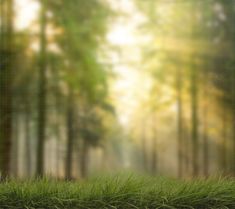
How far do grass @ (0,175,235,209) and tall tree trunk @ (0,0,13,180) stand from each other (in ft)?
13.8

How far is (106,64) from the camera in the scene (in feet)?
65.3

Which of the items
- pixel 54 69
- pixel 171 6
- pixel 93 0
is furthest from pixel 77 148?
pixel 93 0

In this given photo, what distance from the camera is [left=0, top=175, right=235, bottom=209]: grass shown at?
831 centimetres

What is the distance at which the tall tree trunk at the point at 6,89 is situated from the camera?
13.1 metres

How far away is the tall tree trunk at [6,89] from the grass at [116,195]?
165 inches

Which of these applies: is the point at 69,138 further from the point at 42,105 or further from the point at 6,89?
the point at 6,89

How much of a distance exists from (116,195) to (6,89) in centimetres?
658

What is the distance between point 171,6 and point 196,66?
10.0 ft

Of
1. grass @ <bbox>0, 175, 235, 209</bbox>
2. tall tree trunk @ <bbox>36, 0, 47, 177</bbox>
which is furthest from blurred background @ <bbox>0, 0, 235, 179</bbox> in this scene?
grass @ <bbox>0, 175, 235, 209</bbox>

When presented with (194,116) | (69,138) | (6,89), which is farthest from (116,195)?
(69,138)

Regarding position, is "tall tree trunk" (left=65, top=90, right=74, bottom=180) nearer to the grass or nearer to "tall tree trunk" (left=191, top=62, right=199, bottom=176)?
"tall tree trunk" (left=191, top=62, right=199, bottom=176)

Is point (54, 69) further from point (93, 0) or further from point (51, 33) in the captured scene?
point (93, 0)

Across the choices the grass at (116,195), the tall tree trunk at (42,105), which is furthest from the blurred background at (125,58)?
the grass at (116,195)

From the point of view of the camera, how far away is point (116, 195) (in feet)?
27.7
